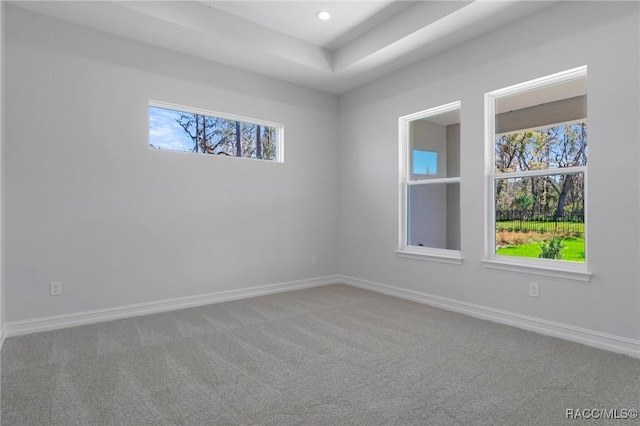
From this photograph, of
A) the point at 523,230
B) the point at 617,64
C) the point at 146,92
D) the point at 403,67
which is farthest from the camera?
the point at 403,67

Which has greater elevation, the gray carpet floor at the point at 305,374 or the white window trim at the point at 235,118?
the white window trim at the point at 235,118

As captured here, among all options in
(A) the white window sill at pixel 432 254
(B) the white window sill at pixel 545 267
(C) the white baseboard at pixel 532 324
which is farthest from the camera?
(A) the white window sill at pixel 432 254

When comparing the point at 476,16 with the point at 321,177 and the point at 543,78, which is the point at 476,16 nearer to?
the point at 543,78

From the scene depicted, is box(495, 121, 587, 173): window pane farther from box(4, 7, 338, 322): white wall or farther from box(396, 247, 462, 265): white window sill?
box(4, 7, 338, 322): white wall

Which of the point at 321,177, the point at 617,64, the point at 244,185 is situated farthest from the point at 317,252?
the point at 617,64

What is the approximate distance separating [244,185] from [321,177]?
125 centimetres

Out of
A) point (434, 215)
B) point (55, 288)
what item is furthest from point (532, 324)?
point (55, 288)

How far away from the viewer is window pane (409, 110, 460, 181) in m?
3.93

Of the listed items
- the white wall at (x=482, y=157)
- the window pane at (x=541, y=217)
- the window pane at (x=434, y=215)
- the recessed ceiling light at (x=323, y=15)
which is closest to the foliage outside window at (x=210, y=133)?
the white wall at (x=482, y=157)

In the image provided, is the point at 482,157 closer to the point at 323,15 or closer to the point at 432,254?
the point at 432,254

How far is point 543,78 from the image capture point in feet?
10.2

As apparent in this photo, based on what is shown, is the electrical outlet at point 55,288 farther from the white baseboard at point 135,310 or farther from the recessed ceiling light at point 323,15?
the recessed ceiling light at point 323,15

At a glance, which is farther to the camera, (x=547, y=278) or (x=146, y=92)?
(x=146, y=92)

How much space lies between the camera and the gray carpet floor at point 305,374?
1841mm
